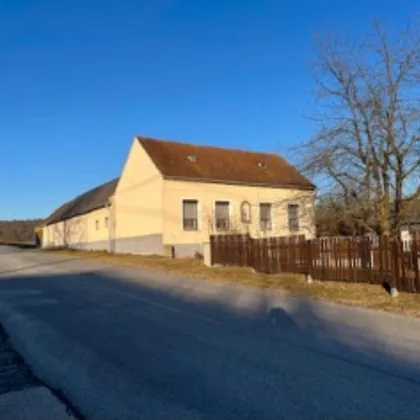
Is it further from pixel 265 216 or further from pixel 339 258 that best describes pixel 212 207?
pixel 339 258

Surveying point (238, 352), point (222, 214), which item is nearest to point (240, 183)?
point (222, 214)

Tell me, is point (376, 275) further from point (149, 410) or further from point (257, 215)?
point (257, 215)

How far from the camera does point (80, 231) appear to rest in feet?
146

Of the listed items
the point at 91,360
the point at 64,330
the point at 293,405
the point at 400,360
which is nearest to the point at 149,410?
the point at 293,405

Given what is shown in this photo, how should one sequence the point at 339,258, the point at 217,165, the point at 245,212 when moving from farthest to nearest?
the point at 217,165 < the point at 245,212 < the point at 339,258

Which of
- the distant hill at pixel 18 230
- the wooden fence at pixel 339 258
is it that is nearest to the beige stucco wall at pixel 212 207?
the wooden fence at pixel 339 258

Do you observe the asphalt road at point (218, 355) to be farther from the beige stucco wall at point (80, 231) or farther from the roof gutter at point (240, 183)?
the beige stucco wall at point (80, 231)

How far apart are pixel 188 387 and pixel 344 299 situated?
25.6 ft

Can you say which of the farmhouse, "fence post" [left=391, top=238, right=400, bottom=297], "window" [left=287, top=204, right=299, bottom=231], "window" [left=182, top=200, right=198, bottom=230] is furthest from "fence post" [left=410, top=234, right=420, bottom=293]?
"window" [left=287, top=204, right=299, bottom=231]

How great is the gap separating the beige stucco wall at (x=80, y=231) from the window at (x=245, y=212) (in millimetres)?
11280

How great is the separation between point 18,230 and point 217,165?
81.8 metres

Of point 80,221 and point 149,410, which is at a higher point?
point 80,221

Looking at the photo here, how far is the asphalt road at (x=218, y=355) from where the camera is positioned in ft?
16.0

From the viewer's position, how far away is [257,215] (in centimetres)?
3256
